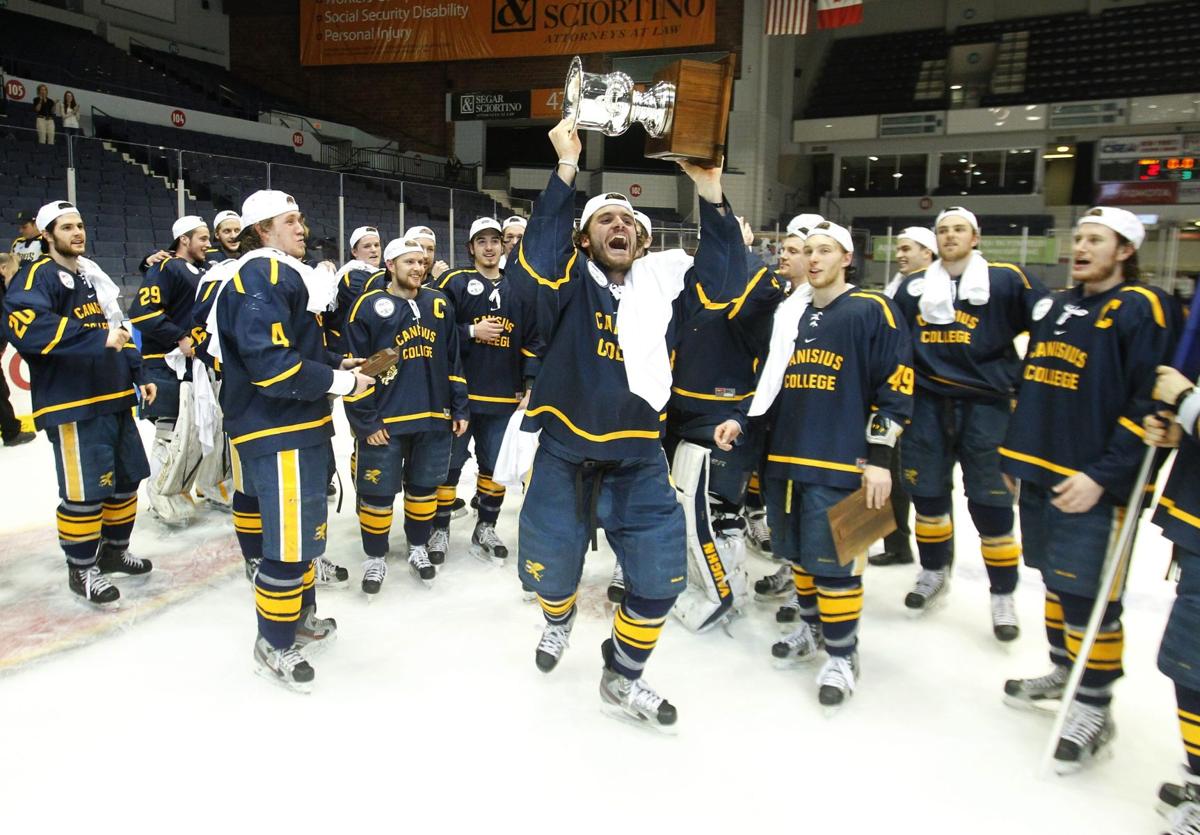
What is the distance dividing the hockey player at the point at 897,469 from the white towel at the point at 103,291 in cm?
A: 359

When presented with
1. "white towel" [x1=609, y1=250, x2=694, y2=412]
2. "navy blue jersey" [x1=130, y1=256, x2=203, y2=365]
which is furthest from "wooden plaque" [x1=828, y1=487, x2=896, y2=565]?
"navy blue jersey" [x1=130, y1=256, x2=203, y2=365]

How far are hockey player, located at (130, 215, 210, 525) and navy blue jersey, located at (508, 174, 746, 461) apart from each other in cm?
258

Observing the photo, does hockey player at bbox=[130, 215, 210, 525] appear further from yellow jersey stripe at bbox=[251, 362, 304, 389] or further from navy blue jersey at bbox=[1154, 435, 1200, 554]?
navy blue jersey at bbox=[1154, 435, 1200, 554]

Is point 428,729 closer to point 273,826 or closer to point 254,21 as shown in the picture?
point 273,826

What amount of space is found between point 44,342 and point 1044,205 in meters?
22.4

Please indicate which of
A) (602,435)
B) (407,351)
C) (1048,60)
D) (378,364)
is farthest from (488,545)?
(1048,60)

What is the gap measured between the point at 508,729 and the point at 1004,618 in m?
2.11

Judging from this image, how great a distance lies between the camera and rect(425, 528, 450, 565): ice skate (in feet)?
14.3

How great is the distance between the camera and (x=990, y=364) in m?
3.62

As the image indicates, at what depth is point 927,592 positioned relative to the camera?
3.88m

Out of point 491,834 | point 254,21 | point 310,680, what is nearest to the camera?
point 491,834

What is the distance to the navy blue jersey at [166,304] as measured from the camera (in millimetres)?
4531

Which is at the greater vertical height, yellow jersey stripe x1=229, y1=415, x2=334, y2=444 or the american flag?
the american flag

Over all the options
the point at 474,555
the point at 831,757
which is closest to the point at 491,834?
the point at 831,757
